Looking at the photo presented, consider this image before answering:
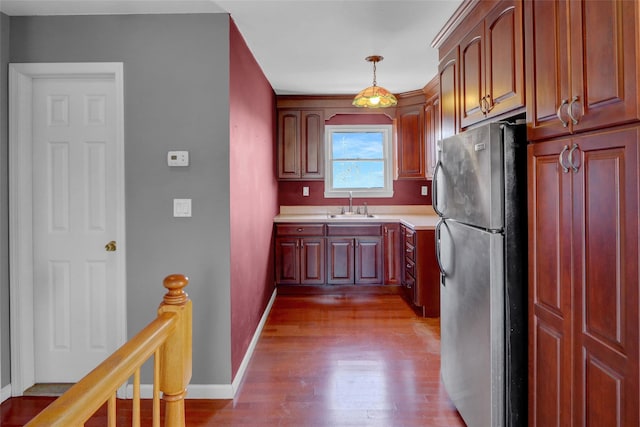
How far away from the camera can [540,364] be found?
5.10 ft

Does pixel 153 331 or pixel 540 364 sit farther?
pixel 540 364

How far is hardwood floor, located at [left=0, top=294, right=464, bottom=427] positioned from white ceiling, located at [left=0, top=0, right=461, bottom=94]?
2386 millimetres

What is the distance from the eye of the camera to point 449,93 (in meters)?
2.59

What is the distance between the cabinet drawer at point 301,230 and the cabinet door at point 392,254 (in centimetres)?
77

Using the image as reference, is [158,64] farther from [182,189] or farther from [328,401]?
[328,401]

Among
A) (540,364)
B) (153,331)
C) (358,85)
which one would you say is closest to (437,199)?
(540,364)

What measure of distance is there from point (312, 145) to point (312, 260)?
1448 mm

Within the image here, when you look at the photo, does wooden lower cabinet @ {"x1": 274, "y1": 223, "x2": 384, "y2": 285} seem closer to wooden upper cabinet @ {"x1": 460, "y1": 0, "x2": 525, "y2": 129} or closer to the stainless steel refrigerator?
wooden upper cabinet @ {"x1": 460, "y1": 0, "x2": 525, "y2": 129}

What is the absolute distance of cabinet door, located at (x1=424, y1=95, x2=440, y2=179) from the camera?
14.0ft

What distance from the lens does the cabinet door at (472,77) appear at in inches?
82.4

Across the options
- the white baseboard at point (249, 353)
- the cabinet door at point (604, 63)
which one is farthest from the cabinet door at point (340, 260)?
the cabinet door at point (604, 63)

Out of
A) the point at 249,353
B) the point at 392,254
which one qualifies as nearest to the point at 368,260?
the point at 392,254

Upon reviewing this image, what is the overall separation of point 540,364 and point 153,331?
4.75ft

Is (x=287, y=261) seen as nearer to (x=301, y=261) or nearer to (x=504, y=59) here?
(x=301, y=261)
